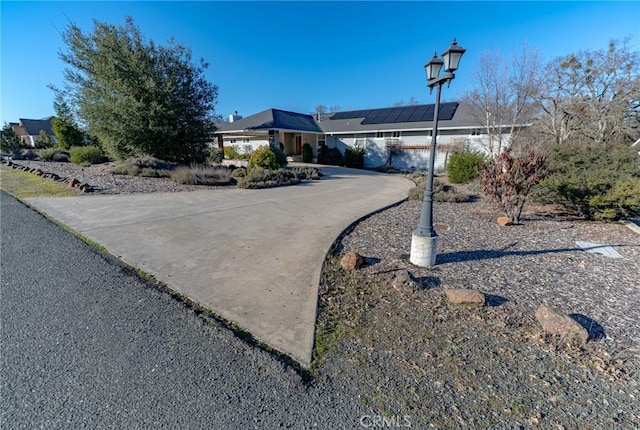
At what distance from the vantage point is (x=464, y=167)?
498 inches

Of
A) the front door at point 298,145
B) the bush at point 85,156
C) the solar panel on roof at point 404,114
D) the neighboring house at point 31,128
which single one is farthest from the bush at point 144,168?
the neighboring house at point 31,128

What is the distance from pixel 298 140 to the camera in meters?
26.2

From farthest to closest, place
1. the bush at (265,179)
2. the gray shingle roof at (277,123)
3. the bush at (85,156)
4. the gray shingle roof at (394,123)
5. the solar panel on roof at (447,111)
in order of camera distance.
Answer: the gray shingle roof at (277,123) → the solar panel on roof at (447,111) → the gray shingle roof at (394,123) → the bush at (85,156) → the bush at (265,179)

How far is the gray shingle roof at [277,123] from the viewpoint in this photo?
826 inches

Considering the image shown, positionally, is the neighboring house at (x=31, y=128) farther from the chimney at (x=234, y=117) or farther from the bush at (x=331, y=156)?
the bush at (x=331, y=156)

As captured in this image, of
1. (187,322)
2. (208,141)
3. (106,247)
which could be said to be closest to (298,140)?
(208,141)

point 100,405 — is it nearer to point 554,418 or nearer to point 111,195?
point 554,418

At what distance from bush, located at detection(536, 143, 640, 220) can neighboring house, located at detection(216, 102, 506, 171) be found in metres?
10.00

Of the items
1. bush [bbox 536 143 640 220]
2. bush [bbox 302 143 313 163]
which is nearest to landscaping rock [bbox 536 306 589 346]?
bush [bbox 536 143 640 220]

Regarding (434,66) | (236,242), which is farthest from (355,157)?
(236,242)

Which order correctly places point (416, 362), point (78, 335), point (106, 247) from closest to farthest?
point (416, 362) < point (78, 335) < point (106, 247)

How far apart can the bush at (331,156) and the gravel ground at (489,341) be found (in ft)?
63.5

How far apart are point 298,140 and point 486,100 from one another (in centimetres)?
1609

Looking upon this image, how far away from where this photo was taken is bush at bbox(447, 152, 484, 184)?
1248 cm
